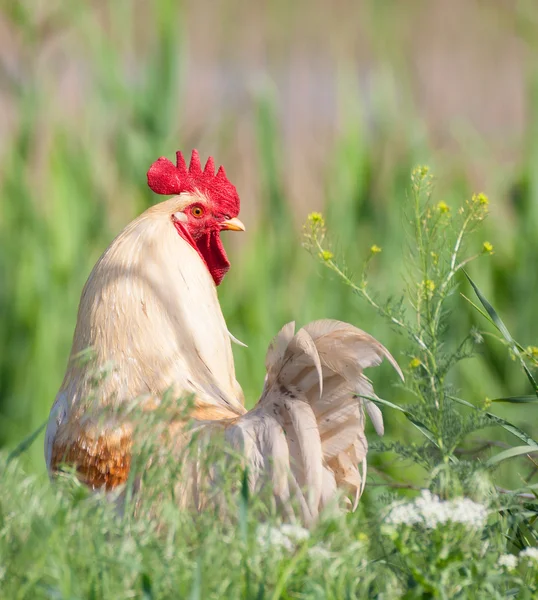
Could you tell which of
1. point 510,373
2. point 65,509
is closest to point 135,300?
point 65,509

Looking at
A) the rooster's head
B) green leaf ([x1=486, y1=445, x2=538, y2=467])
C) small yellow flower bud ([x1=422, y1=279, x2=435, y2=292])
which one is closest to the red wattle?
the rooster's head

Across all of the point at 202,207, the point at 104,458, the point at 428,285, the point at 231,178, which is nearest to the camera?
the point at 428,285

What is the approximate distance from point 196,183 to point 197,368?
0.54 meters

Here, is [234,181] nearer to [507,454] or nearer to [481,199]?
[481,199]

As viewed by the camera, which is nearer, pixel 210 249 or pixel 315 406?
pixel 315 406

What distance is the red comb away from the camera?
2398 mm

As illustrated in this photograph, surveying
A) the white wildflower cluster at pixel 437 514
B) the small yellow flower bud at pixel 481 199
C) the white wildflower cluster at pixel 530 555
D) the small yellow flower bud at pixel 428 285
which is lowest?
the white wildflower cluster at pixel 530 555

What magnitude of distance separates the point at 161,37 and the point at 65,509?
289 cm

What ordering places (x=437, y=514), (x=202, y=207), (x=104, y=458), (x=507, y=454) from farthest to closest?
(x=202, y=207) → (x=104, y=458) → (x=507, y=454) → (x=437, y=514)

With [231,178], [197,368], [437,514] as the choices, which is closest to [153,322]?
[197,368]

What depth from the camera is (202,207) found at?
238 centimetres

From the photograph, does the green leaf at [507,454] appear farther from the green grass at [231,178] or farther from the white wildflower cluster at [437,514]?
the green grass at [231,178]

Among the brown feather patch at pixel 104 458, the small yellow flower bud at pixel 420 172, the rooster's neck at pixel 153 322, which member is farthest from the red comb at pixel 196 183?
the brown feather patch at pixel 104 458

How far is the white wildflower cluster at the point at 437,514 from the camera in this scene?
1334 millimetres
